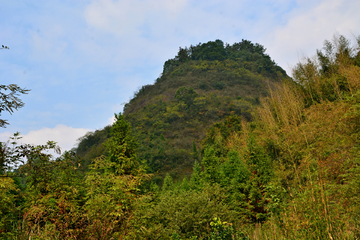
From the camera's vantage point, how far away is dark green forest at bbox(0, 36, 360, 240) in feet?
10.9

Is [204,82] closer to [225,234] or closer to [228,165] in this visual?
[228,165]

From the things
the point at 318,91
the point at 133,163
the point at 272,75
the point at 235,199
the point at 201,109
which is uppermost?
the point at 272,75

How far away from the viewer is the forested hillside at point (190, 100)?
39531 mm

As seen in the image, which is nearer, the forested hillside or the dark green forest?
the dark green forest

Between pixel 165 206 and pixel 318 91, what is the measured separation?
43.0 ft

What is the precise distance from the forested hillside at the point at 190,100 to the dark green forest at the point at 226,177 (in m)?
0.62

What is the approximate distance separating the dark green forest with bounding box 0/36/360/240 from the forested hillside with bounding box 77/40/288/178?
62 cm

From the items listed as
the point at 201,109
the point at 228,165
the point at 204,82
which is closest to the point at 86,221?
the point at 228,165

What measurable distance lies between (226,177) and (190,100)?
4737 centimetres

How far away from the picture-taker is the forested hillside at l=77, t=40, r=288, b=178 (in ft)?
130

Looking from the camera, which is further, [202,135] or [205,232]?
[202,135]

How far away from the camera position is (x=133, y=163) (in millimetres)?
8562

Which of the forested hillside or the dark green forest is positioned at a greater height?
the forested hillside

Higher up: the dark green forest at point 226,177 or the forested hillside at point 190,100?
the forested hillside at point 190,100
